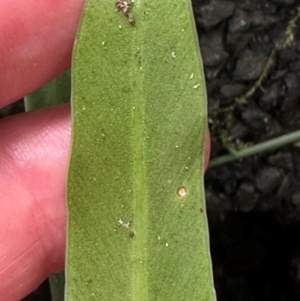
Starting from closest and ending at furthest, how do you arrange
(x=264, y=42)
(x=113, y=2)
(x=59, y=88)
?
(x=113, y=2)
(x=59, y=88)
(x=264, y=42)

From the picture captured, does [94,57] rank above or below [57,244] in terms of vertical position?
above

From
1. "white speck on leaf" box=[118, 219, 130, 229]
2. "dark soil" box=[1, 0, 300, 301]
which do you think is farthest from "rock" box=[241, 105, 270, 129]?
"white speck on leaf" box=[118, 219, 130, 229]

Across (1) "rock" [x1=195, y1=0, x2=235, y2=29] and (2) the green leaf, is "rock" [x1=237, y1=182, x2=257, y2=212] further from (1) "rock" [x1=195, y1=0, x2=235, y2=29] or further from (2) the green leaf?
(2) the green leaf

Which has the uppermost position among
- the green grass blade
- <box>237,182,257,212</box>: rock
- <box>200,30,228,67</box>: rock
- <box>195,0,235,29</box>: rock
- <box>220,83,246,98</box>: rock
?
the green grass blade

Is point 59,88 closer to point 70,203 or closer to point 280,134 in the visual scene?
point 70,203

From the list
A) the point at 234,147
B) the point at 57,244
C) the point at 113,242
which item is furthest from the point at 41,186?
the point at 234,147

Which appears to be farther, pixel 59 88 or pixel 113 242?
pixel 59 88
